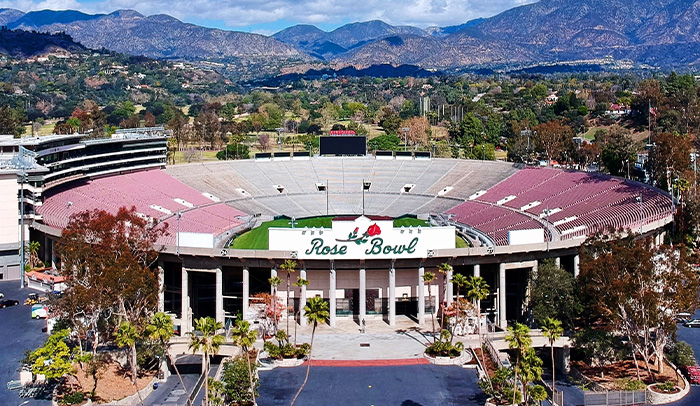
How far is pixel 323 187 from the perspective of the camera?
111438mm

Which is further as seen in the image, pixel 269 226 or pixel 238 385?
pixel 269 226

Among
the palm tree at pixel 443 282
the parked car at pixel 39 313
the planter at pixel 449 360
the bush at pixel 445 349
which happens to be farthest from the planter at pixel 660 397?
the parked car at pixel 39 313

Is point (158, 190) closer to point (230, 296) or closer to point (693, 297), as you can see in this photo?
point (230, 296)

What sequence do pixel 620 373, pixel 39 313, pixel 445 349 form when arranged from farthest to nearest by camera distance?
pixel 39 313
pixel 620 373
pixel 445 349

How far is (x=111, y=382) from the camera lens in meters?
50.7

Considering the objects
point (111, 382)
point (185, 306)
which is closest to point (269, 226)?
point (185, 306)

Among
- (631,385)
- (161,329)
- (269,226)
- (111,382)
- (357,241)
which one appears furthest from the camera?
(269,226)

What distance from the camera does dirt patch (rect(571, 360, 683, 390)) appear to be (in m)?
50.8

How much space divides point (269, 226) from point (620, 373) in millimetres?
48436

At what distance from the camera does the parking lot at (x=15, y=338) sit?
4819 cm

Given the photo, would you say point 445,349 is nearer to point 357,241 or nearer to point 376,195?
point 357,241

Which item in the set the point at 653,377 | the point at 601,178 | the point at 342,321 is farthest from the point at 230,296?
the point at 601,178

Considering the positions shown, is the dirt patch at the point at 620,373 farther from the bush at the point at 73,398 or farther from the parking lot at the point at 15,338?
the parking lot at the point at 15,338

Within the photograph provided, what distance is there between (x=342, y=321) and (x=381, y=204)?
4425 centimetres
